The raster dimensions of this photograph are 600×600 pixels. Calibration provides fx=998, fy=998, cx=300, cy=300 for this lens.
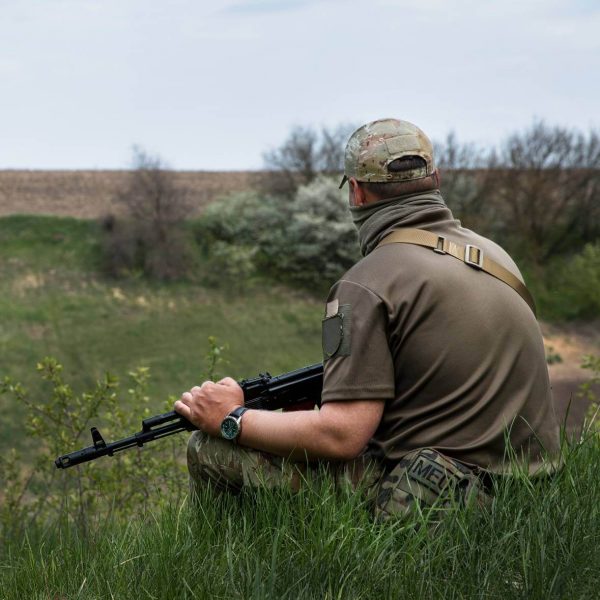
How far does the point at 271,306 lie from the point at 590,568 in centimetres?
3476

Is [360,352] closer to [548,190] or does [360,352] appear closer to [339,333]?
[339,333]

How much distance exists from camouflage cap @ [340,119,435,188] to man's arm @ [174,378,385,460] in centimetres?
91

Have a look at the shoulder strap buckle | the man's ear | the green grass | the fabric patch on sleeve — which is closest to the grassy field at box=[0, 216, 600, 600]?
the green grass

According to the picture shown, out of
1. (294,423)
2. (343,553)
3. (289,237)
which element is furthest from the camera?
(289,237)

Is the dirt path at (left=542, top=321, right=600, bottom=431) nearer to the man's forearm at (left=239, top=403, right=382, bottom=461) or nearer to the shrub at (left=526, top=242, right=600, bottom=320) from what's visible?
the shrub at (left=526, top=242, right=600, bottom=320)

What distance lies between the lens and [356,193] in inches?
158

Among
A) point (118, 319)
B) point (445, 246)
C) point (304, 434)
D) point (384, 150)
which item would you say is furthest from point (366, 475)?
point (118, 319)

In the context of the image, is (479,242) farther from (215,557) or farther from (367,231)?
(215,557)

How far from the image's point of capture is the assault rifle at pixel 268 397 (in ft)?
13.9

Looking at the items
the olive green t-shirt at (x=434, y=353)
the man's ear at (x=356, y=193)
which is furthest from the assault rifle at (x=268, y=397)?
the man's ear at (x=356, y=193)

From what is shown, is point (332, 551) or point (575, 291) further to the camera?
point (575, 291)

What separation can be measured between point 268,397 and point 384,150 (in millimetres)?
1169

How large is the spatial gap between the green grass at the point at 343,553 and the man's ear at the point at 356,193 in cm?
116

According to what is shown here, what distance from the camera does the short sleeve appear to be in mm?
3652
